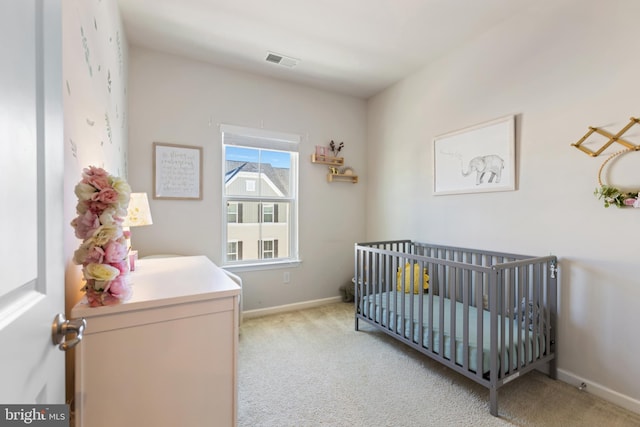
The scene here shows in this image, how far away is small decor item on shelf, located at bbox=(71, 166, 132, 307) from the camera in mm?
971

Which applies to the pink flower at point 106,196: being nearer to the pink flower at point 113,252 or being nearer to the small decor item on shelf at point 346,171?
the pink flower at point 113,252

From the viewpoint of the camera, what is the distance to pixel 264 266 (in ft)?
10.3

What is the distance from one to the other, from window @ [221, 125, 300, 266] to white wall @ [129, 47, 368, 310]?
0.33ft

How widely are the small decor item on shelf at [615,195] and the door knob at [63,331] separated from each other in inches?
99.7

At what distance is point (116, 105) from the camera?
200 centimetres

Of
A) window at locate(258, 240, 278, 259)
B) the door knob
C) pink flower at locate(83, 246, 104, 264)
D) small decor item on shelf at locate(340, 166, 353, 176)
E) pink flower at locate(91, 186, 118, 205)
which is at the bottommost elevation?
window at locate(258, 240, 278, 259)

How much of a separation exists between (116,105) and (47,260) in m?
1.80

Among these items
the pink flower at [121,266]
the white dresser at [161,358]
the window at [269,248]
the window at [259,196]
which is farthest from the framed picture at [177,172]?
the pink flower at [121,266]

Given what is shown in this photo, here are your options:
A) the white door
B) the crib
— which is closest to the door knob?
the white door

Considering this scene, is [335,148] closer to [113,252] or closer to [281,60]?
[281,60]

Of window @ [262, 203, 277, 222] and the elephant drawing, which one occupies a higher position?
the elephant drawing

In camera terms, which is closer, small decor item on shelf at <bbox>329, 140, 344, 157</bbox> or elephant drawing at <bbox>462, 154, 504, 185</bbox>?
elephant drawing at <bbox>462, 154, 504, 185</bbox>

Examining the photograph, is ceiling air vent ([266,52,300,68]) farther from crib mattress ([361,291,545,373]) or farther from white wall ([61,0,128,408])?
crib mattress ([361,291,545,373])

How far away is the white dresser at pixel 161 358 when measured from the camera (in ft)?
3.23
